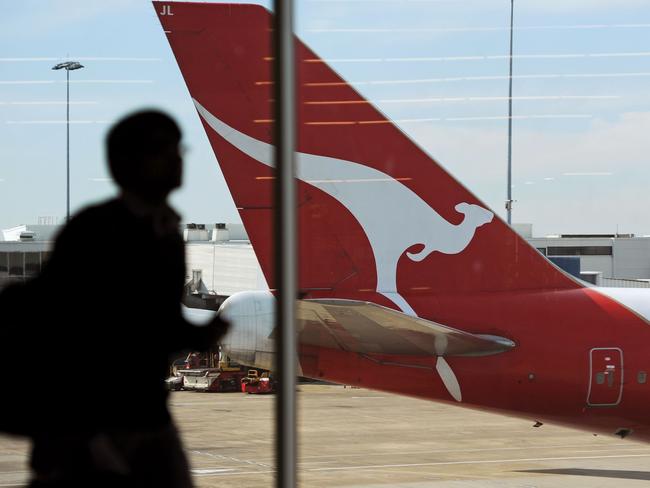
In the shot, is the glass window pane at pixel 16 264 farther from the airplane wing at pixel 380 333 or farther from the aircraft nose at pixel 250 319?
the airplane wing at pixel 380 333

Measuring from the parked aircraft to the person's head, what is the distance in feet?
14.9

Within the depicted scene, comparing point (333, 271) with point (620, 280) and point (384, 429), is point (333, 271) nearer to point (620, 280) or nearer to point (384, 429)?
point (620, 280)

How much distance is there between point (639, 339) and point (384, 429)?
645cm

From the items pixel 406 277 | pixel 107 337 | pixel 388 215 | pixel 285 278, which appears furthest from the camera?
pixel 406 277

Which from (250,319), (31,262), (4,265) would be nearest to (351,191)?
(250,319)

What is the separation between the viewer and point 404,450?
13.2 meters

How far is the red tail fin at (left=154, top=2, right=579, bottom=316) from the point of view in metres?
7.16

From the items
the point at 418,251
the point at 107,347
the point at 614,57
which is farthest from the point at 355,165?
the point at 107,347

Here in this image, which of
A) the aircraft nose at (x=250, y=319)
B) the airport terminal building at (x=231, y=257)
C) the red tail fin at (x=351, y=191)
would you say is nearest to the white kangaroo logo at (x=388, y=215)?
the red tail fin at (x=351, y=191)

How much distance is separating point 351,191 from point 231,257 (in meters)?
3.25

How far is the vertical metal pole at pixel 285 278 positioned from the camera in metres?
3.04

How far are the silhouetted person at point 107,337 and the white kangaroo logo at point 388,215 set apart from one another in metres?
5.87

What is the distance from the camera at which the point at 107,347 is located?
76.1 inches

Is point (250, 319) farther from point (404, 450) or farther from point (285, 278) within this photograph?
point (404, 450)
